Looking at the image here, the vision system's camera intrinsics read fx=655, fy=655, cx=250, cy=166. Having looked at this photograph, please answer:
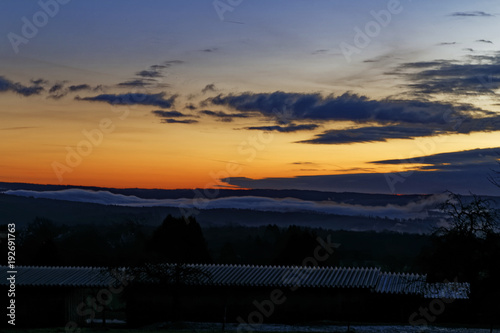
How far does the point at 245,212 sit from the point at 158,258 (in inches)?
3908

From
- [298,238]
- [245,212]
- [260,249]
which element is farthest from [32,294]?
[245,212]

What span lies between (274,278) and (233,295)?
2.28m

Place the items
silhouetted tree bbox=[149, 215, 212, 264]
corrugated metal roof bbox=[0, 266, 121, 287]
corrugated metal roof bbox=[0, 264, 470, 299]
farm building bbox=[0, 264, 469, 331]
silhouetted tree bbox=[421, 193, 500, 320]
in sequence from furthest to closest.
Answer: silhouetted tree bbox=[149, 215, 212, 264]
corrugated metal roof bbox=[0, 266, 121, 287]
farm building bbox=[0, 264, 469, 331]
corrugated metal roof bbox=[0, 264, 470, 299]
silhouetted tree bbox=[421, 193, 500, 320]

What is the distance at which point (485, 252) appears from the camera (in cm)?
2308

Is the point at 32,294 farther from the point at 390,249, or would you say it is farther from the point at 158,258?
the point at 390,249

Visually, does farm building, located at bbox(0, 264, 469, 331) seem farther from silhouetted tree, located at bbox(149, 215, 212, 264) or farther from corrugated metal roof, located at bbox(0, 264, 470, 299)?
silhouetted tree, located at bbox(149, 215, 212, 264)

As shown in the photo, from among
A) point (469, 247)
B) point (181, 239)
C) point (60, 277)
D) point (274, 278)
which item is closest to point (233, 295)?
point (274, 278)

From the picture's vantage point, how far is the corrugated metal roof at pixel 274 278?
32.5 metres

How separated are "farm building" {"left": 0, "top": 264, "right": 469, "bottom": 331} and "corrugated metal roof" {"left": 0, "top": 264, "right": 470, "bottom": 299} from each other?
2.0 inches

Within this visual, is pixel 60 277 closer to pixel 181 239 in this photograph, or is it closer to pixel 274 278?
pixel 274 278

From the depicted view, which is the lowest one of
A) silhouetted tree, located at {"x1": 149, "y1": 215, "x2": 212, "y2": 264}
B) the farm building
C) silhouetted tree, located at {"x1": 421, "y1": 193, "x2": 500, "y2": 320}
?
silhouetted tree, located at {"x1": 149, "y1": 215, "x2": 212, "y2": 264}

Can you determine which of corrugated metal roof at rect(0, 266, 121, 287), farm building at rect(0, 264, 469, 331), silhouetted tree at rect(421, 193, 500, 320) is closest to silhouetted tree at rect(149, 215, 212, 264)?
corrugated metal roof at rect(0, 266, 121, 287)

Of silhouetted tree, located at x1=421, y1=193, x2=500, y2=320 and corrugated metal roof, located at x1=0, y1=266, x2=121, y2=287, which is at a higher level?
silhouetted tree, located at x1=421, y1=193, x2=500, y2=320

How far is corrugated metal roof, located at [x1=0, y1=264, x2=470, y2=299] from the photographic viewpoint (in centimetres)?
3253
